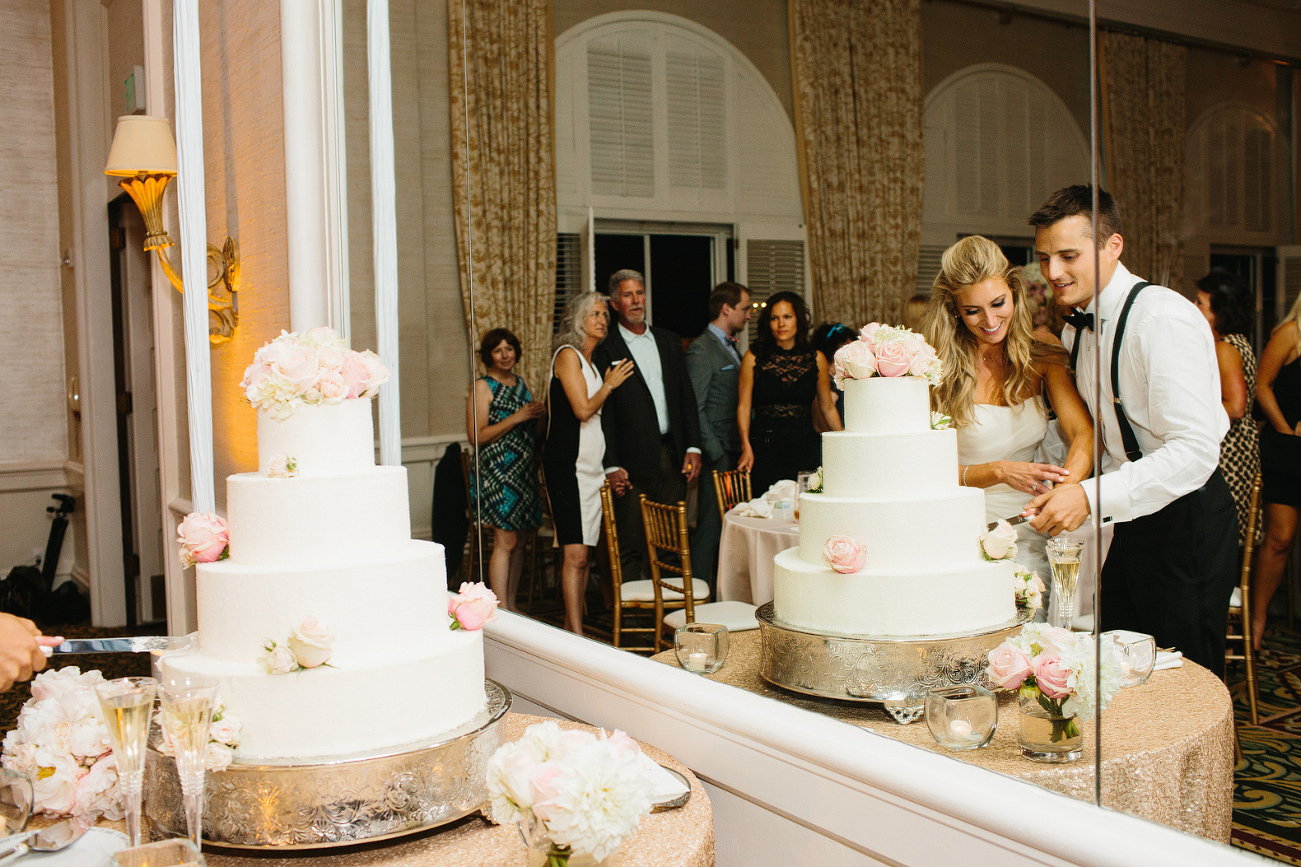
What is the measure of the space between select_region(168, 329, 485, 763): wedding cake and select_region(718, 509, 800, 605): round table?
619mm

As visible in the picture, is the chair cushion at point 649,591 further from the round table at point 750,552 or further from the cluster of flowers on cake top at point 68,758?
the cluster of flowers on cake top at point 68,758

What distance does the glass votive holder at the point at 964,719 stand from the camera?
1.64m

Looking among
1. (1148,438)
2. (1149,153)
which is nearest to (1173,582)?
(1148,438)

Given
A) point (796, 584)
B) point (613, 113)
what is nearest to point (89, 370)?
point (613, 113)

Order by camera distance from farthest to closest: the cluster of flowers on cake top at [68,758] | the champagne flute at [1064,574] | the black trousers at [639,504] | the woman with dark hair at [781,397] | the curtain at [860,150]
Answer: the black trousers at [639,504]
the woman with dark hair at [781,397]
the curtain at [860,150]
the cluster of flowers on cake top at [68,758]
the champagne flute at [1064,574]

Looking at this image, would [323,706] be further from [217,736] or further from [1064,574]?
[1064,574]

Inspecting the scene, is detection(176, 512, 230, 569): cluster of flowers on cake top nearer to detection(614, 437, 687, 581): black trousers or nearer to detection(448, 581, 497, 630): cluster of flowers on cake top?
detection(448, 581, 497, 630): cluster of flowers on cake top

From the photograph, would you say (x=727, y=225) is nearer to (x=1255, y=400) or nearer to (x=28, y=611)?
(x=1255, y=400)

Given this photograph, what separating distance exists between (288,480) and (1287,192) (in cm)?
149

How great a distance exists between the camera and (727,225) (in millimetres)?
3084

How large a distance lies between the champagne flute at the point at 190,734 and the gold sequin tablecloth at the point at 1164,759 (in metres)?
1.16

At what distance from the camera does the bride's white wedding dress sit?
1.55 m

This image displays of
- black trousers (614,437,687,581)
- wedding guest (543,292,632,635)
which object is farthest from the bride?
wedding guest (543,292,632,635)

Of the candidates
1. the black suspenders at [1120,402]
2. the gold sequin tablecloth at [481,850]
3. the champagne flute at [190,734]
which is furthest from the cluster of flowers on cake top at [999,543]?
the champagne flute at [190,734]
